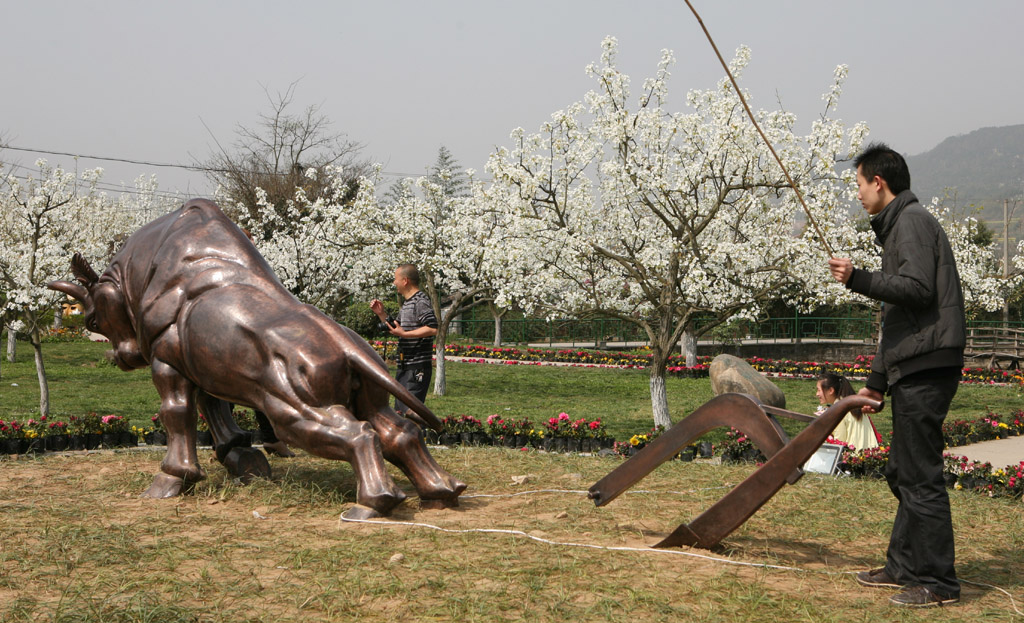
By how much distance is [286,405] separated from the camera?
6.07 m

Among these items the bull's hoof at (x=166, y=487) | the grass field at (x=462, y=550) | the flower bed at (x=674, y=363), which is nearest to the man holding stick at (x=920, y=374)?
the grass field at (x=462, y=550)

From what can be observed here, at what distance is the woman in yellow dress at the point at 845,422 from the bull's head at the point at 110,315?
6504 millimetres

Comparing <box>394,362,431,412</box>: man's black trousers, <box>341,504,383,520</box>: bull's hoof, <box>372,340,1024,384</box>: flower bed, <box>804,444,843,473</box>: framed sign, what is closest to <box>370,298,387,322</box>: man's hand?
<box>394,362,431,412</box>: man's black trousers

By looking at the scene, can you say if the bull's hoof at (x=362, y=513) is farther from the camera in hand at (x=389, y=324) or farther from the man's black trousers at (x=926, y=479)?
the man's black trousers at (x=926, y=479)

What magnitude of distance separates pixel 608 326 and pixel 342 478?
27.8m

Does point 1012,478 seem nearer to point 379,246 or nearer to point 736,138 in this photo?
point 736,138

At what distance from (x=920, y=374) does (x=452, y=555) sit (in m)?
2.69

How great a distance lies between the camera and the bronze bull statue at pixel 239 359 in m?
6.03

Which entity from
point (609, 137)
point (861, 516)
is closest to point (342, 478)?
point (861, 516)

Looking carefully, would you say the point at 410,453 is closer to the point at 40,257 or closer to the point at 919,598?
the point at 919,598

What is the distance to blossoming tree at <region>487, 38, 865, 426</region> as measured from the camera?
35.2 ft

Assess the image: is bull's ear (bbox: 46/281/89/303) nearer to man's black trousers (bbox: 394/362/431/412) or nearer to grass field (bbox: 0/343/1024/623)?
grass field (bbox: 0/343/1024/623)

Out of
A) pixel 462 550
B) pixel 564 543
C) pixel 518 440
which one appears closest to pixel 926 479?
pixel 564 543

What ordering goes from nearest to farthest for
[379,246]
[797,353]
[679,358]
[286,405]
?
[286,405] → [379,246] → [679,358] → [797,353]
